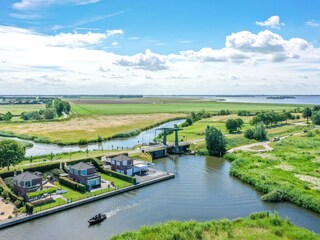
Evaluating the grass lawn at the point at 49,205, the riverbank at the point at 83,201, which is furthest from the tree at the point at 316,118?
the grass lawn at the point at 49,205

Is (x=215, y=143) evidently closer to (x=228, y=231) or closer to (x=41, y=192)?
(x=228, y=231)

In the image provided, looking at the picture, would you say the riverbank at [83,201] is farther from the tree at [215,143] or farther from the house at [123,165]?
the tree at [215,143]

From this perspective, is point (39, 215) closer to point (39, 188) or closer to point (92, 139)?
point (39, 188)

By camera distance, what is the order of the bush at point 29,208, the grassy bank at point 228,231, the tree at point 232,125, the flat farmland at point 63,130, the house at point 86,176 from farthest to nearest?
the tree at point 232,125 → the flat farmland at point 63,130 → the house at point 86,176 → the bush at point 29,208 → the grassy bank at point 228,231

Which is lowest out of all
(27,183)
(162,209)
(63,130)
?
(162,209)

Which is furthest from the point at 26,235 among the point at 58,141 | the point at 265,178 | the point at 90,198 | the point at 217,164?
the point at 58,141

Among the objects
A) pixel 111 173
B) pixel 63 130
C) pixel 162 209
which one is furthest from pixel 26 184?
pixel 63 130
